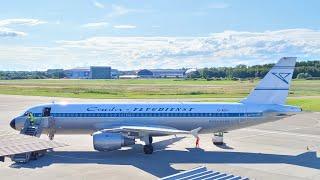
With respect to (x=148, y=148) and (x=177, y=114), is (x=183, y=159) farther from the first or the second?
(x=177, y=114)

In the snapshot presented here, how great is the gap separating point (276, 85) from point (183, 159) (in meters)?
10.8

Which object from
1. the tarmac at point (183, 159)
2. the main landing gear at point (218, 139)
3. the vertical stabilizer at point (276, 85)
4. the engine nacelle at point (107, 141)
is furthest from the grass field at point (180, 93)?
the engine nacelle at point (107, 141)

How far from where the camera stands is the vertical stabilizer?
38125 mm

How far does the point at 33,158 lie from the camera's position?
33.5m

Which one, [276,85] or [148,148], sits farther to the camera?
[276,85]

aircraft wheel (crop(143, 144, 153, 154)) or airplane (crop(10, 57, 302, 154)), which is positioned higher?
airplane (crop(10, 57, 302, 154))

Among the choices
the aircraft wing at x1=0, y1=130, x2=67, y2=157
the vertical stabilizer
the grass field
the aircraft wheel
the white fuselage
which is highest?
the vertical stabilizer

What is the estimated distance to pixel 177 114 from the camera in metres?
37.9

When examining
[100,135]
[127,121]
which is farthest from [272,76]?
[100,135]

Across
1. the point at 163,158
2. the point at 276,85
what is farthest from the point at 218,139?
the point at 163,158

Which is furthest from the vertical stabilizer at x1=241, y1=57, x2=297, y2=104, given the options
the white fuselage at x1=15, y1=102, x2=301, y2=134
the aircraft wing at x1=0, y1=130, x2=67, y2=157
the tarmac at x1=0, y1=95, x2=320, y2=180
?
the aircraft wing at x1=0, y1=130, x2=67, y2=157

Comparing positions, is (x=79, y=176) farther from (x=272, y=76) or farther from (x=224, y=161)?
(x=272, y=76)

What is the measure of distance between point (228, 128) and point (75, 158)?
42.7 ft

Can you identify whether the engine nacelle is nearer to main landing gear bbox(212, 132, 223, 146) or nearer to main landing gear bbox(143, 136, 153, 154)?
main landing gear bbox(143, 136, 153, 154)
